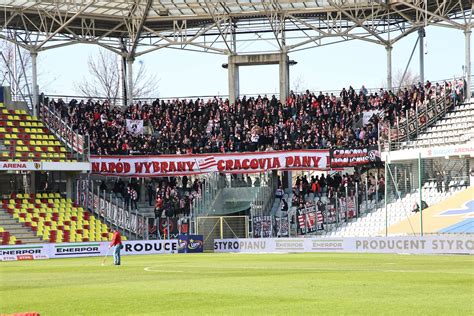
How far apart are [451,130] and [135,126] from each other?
20873 mm

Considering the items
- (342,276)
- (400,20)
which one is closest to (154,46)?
(400,20)

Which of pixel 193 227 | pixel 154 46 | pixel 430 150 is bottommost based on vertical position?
pixel 193 227

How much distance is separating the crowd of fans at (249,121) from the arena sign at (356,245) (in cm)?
1056

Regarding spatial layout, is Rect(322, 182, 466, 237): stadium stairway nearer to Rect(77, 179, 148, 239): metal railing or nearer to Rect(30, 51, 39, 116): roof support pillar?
Rect(77, 179, 148, 239): metal railing

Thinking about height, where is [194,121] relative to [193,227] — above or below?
above

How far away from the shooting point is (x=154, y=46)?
2672 inches

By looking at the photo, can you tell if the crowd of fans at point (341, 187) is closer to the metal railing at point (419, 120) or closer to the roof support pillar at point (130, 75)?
the metal railing at point (419, 120)

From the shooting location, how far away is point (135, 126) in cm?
6569

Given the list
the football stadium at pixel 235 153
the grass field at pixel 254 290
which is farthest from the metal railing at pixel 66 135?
the grass field at pixel 254 290

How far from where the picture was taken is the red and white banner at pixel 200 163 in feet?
201

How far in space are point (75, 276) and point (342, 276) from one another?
8.74 m

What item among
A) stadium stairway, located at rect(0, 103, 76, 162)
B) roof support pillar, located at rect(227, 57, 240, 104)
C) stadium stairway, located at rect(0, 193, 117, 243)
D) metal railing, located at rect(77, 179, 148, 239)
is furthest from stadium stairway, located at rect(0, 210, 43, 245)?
roof support pillar, located at rect(227, 57, 240, 104)

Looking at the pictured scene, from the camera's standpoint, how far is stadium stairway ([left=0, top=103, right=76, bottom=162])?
194 ft

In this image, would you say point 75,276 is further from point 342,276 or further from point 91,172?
point 91,172
